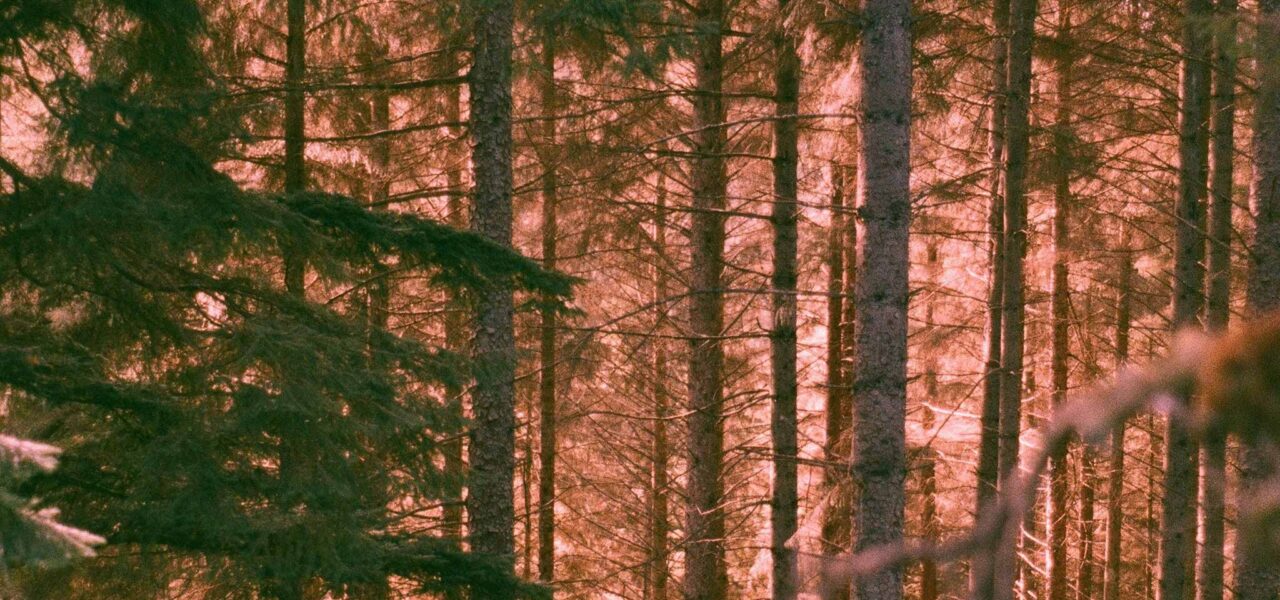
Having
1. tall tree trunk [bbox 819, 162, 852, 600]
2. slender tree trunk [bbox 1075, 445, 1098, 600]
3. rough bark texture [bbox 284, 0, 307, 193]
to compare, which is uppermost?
rough bark texture [bbox 284, 0, 307, 193]

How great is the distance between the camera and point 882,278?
666cm

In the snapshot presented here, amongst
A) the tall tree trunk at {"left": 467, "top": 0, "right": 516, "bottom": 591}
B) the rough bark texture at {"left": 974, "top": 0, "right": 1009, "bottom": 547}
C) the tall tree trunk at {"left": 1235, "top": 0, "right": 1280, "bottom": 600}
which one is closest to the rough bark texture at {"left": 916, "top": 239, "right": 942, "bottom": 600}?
the rough bark texture at {"left": 974, "top": 0, "right": 1009, "bottom": 547}

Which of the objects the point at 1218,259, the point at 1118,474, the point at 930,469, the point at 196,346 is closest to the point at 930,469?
the point at 930,469

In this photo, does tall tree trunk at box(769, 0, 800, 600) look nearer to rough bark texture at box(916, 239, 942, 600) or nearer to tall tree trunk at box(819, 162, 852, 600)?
tall tree trunk at box(819, 162, 852, 600)

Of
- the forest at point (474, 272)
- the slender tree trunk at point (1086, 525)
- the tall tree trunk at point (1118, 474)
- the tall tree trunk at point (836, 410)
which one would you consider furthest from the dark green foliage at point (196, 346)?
the slender tree trunk at point (1086, 525)

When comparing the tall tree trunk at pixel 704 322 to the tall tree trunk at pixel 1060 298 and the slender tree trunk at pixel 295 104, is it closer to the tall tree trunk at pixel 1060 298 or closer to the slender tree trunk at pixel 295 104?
the tall tree trunk at pixel 1060 298

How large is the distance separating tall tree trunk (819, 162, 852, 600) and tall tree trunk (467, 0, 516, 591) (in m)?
2.60

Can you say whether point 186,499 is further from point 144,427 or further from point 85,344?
point 85,344

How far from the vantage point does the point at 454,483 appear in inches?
265

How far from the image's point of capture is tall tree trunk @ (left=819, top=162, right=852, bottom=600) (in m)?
8.85

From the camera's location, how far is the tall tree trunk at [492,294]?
7902mm

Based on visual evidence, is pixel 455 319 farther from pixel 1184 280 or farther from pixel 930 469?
pixel 1184 280

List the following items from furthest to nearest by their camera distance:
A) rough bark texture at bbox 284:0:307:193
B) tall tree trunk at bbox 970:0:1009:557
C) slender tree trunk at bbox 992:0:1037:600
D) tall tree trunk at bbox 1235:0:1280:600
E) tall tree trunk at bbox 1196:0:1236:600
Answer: tall tree trunk at bbox 970:0:1009:557, slender tree trunk at bbox 992:0:1037:600, rough bark texture at bbox 284:0:307:193, tall tree trunk at bbox 1196:0:1236:600, tall tree trunk at bbox 1235:0:1280:600

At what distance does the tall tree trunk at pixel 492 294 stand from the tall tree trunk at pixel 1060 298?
5.01 metres
